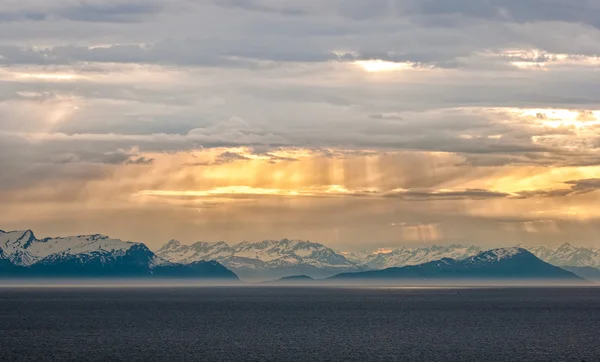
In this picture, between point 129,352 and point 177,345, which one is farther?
point 177,345

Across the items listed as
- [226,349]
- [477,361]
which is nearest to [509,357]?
[477,361]

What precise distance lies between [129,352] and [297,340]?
39.9 m

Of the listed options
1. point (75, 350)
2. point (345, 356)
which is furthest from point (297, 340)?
point (75, 350)

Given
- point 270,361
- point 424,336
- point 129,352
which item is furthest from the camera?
point 424,336

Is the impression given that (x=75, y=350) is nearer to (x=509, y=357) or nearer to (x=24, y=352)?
(x=24, y=352)

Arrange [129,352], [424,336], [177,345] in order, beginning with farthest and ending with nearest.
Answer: [424,336], [177,345], [129,352]

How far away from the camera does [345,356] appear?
14825 cm

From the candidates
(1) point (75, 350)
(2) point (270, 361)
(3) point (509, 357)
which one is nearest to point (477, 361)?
(3) point (509, 357)

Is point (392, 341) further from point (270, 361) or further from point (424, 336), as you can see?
point (270, 361)

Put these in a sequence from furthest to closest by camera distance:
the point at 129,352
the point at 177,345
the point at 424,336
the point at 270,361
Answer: the point at 424,336
the point at 177,345
the point at 129,352
the point at 270,361

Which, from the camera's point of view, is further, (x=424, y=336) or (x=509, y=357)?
(x=424, y=336)

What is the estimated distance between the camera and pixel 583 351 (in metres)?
159

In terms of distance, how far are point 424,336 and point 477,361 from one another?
2008 inches

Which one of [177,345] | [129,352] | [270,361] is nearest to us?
[270,361]
